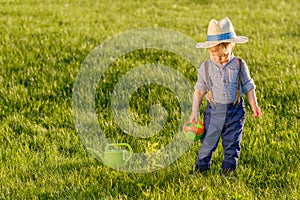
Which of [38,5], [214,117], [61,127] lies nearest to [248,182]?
[214,117]

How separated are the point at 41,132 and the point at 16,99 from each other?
3.39 ft

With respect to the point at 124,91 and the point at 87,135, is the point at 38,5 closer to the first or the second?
the point at 124,91

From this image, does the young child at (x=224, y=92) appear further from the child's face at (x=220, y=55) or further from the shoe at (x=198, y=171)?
the shoe at (x=198, y=171)

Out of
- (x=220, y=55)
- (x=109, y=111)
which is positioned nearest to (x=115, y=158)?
(x=220, y=55)

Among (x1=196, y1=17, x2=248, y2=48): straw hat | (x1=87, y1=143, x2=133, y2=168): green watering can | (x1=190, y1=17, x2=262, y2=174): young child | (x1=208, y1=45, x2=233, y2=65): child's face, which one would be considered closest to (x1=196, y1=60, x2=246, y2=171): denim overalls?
(x1=190, y1=17, x2=262, y2=174): young child

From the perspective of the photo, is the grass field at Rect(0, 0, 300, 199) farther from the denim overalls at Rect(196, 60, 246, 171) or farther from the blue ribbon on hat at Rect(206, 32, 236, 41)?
the blue ribbon on hat at Rect(206, 32, 236, 41)

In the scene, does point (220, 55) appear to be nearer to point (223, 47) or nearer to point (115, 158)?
point (223, 47)

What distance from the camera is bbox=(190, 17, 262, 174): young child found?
4.61 metres

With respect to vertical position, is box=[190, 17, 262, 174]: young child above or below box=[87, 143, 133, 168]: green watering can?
above

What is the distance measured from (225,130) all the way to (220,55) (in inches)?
29.8

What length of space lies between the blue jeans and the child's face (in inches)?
17.2

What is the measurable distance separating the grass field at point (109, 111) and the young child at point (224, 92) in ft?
1.19

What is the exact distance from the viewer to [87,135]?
588 centimetres

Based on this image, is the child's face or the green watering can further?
the green watering can
